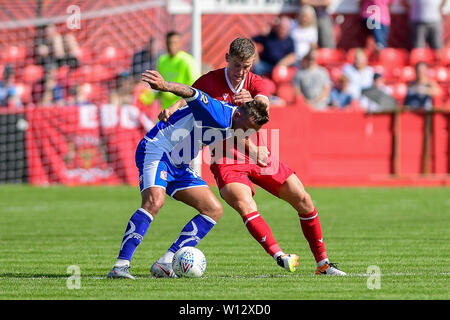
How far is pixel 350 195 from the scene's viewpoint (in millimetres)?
17547

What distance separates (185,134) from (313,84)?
40.9 ft

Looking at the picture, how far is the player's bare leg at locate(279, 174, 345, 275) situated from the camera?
A: 27.0 ft

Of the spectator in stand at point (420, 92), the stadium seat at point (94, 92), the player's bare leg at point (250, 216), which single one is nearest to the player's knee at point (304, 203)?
the player's bare leg at point (250, 216)

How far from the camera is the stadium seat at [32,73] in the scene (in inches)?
864

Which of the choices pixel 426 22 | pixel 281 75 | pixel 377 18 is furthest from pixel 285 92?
pixel 426 22

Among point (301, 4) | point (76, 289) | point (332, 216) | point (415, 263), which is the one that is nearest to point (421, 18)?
point (301, 4)

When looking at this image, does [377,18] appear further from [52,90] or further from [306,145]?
[52,90]

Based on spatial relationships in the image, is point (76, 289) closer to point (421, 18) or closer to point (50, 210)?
point (50, 210)

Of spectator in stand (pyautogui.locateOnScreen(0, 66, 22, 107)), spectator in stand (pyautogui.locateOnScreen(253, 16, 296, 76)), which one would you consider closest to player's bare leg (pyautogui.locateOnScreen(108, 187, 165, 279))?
spectator in stand (pyautogui.locateOnScreen(253, 16, 296, 76))

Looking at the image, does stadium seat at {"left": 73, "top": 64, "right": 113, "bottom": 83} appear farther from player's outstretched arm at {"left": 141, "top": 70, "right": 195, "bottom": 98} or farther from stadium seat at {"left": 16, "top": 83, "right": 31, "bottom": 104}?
player's outstretched arm at {"left": 141, "top": 70, "right": 195, "bottom": 98}

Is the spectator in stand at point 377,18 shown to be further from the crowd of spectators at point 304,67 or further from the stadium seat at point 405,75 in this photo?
the stadium seat at point 405,75

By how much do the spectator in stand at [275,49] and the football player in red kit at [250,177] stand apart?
13.1 m

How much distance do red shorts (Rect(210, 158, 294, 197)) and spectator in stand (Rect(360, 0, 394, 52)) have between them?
15.2 metres
